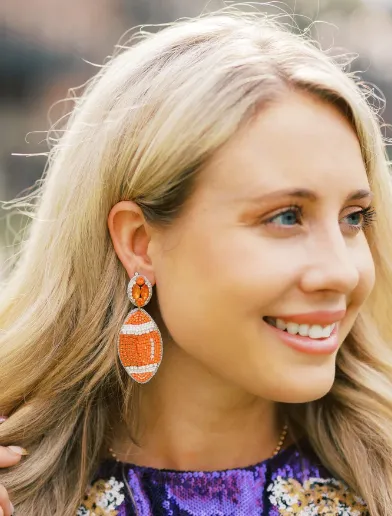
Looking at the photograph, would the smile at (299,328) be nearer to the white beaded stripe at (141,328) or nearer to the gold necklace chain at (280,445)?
the white beaded stripe at (141,328)

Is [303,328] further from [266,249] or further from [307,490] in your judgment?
[307,490]

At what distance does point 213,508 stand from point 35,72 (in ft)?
22.8

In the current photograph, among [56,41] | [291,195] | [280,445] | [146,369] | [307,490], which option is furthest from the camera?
[56,41]

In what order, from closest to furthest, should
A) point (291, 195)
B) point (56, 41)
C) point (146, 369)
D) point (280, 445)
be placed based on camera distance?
point (291, 195), point (146, 369), point (280, 445), point (56, 41)

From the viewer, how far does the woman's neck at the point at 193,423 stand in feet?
6.17

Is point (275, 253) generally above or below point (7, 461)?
above

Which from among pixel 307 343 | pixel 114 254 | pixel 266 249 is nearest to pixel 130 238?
pixel 114 254

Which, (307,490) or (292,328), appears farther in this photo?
(307,490)

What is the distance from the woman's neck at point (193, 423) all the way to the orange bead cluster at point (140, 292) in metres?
0.15

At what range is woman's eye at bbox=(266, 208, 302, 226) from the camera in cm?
163

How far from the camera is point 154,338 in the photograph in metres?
1.76

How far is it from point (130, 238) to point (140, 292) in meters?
0.12

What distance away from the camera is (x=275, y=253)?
160 cm

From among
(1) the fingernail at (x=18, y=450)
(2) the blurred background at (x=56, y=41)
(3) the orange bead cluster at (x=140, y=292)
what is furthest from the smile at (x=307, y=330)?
(2) the blurred background at (x=56, y=41)
